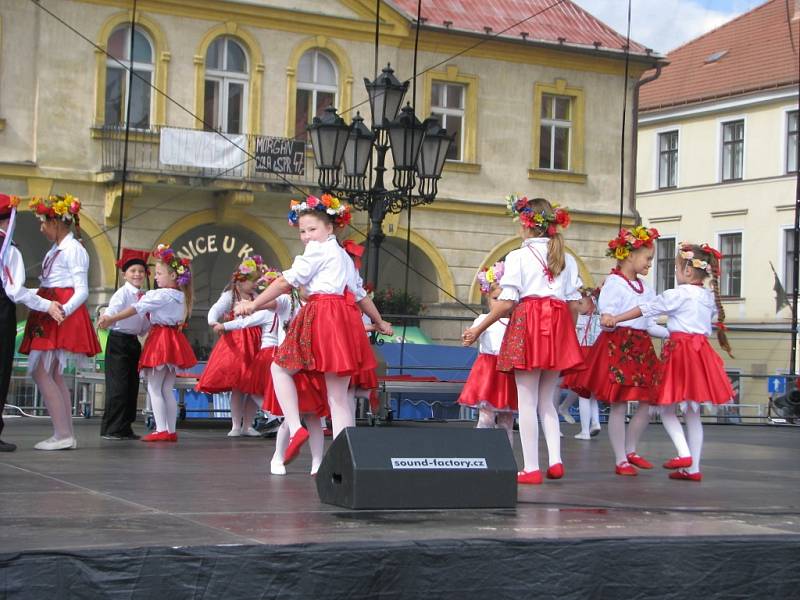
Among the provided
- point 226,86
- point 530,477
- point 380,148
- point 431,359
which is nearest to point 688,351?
point 530,477

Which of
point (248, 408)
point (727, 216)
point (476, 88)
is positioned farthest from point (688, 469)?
point (727, 216)

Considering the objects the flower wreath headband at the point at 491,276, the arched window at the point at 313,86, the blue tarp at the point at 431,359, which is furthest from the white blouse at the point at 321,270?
the arched window at the point at 313,86

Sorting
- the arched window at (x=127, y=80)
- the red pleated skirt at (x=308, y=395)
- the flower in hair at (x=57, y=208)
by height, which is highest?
the arched window at (x=127, y=80)

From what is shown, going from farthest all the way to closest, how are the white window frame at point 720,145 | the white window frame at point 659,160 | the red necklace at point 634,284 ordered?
1. the white window frame at point 659,160
2. the white window frame at point 720,145
3. the red necklace at point 634,284

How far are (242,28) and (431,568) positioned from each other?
23.8m

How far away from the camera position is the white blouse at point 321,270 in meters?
8.18

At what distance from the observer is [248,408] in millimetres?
13656

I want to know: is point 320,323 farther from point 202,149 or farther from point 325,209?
point 202,149

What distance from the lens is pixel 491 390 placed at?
9.69 metres

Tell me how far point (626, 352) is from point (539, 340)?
166cm

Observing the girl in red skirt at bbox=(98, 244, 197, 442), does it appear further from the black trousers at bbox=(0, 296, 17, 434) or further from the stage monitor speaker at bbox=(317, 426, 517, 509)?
the stage monitor speaker at bbox=(317, 426, 517, 509)

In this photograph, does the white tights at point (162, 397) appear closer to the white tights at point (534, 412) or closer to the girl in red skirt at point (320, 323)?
the girl in red skirt at point (320, 323)

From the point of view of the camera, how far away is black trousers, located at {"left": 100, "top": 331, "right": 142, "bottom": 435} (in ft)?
39.2

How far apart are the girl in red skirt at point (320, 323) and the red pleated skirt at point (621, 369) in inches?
81.5
